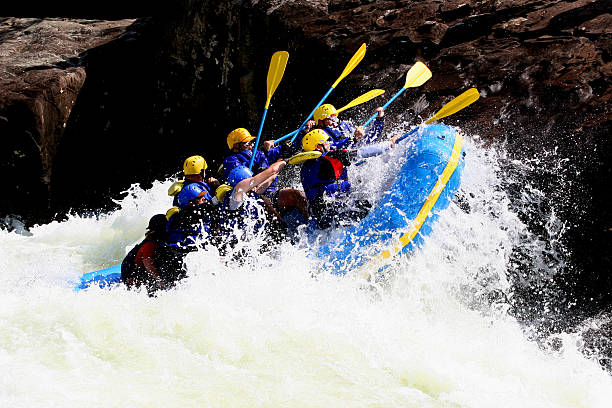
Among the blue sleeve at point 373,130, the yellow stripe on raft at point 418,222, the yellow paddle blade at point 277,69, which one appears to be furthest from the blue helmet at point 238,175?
the yellow paddle blade at point 277,69

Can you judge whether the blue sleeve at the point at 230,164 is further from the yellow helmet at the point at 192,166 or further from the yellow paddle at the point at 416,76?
the yellow paddle at the point at 416,76

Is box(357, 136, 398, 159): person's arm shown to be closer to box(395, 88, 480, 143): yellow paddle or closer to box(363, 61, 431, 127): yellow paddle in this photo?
box(395, 88, 480, 143): yellow paddle

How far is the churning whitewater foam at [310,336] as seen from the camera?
3.38 metres

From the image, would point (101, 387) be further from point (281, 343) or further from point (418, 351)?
point (418, 351)

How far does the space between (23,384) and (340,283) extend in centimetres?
213

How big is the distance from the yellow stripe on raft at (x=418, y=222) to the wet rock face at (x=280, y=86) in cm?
80

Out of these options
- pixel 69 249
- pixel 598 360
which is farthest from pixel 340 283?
pixel 69 249

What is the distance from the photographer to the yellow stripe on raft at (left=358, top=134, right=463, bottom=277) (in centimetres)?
449

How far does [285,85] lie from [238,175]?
283cm

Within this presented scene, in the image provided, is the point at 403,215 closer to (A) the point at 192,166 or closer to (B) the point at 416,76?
(A) the point at 192,166

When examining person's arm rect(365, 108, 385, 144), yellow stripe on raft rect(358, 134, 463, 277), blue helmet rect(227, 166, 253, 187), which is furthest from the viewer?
person's arm rect(365, 108, 385, 144)

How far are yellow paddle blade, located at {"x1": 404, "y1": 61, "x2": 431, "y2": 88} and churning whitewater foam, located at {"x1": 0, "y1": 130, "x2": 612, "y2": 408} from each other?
881 mm

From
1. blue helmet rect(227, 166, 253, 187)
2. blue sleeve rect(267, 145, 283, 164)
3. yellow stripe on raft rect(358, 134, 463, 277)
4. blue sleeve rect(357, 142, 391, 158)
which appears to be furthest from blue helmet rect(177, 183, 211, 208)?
yellow stripe on raft rect(358, 134, 463, 277)

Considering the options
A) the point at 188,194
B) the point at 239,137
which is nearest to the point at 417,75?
the point at 239,137
